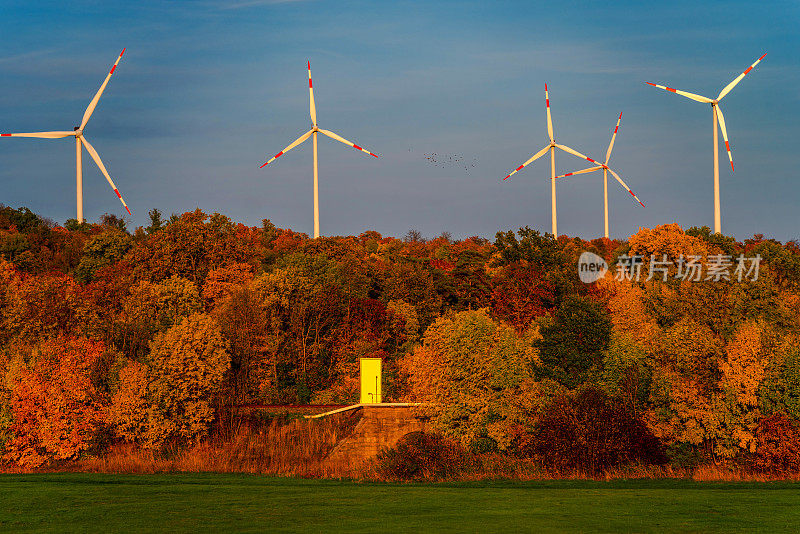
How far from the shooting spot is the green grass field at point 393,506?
31.0m

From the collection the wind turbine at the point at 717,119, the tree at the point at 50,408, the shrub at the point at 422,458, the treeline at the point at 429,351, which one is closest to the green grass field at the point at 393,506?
the shrub at the point at 422,458

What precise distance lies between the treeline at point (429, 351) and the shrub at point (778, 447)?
11cm

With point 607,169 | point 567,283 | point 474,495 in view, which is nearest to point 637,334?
point 567,283

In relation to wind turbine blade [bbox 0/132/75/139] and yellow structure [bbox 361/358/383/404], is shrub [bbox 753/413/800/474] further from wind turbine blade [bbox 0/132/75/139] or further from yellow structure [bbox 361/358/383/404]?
wind turbine blade [bbox 0/132/75/139]

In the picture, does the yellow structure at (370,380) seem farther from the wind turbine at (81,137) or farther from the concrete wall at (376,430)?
the wind turbine at (81,137)

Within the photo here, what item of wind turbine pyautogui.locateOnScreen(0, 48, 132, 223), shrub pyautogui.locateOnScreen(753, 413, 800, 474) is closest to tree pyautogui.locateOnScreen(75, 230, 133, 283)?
wind turbine pyautogui.locateOnScreen(0, 48, 132, 223)

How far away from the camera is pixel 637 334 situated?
216ft

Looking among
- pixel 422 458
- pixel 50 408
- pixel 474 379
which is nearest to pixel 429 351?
pixel 474 379

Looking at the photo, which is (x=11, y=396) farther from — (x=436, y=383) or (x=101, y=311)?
(x=436, y=383)

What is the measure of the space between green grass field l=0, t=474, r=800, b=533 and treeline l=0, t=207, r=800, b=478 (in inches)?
301

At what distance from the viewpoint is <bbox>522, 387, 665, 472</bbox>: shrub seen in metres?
49.5

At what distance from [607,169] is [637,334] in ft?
199

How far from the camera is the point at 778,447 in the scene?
4775 centimetres

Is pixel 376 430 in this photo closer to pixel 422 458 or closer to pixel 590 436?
pixel 422 458
